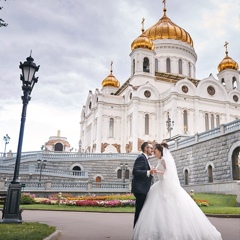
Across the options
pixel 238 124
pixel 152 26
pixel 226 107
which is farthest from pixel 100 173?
pixel 152 26

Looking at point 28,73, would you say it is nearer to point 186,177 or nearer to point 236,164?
point 236,164

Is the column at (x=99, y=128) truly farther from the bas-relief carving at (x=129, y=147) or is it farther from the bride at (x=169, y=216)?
the bride at (x=169, y=216)

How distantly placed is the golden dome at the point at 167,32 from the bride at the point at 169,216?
4933cm

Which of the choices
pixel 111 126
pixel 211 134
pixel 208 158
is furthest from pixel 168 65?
pixel 208 158

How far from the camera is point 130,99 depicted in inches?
1780

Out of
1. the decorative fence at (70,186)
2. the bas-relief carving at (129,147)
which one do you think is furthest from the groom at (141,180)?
the bas-relief carving at (129,147)

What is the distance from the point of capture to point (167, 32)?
5284 centimetres

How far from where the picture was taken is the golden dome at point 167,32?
52.8m

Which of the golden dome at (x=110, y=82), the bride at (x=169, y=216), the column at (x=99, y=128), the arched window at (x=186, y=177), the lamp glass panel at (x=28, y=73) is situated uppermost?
the golden dome at (x=110, y=82)

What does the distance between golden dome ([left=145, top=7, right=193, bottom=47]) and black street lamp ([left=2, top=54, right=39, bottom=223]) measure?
46.1m

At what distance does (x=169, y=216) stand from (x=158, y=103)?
132 feet

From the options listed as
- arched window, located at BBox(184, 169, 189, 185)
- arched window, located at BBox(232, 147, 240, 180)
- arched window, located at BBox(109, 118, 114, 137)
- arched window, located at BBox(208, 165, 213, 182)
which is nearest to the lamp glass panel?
arched window, located at BBox(232, 147, 240, 180)

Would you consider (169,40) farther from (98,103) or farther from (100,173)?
(100,173)

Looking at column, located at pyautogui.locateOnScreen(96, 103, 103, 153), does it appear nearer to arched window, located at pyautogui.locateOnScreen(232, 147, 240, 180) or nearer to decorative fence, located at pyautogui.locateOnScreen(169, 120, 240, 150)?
decorative fence, located at pyautogui.locateOnScreen(169, 120, 240, 150)
